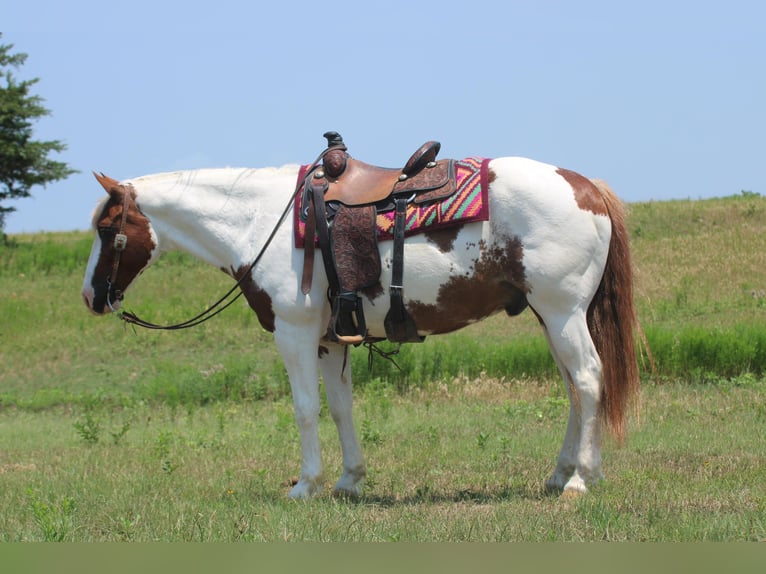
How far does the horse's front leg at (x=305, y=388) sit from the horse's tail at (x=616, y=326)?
2.12 meters

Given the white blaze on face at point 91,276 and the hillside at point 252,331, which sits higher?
the white blaze on face at point 91,276

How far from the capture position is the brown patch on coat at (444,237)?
6641mm

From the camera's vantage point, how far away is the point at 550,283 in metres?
6.52

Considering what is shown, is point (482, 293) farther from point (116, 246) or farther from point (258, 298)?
point (116, 246)

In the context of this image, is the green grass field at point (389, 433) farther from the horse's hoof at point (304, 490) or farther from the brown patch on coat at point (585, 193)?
the brown patch on coat at point (585, 193)

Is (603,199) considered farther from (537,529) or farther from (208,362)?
(208,362)

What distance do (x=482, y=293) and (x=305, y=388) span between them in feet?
5.06

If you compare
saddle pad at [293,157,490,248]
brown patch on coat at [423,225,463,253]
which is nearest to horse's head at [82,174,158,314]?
saddle pad at [293,157,490,248]

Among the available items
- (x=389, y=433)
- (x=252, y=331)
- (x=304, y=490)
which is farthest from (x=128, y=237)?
(x=252, y=331)

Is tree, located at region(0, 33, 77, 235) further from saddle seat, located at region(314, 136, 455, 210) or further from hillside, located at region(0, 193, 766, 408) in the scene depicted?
saddle seat, located at region(314, 136, 455, 210)

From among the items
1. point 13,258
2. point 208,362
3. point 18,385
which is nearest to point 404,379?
point 208,362

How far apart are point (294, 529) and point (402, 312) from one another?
6.23ft

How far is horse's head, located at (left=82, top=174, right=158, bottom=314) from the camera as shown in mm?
7434

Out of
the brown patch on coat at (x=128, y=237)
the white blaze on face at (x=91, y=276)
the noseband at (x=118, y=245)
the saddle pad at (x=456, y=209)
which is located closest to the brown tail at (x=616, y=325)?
the saddle pad at (x=456, y=209)
